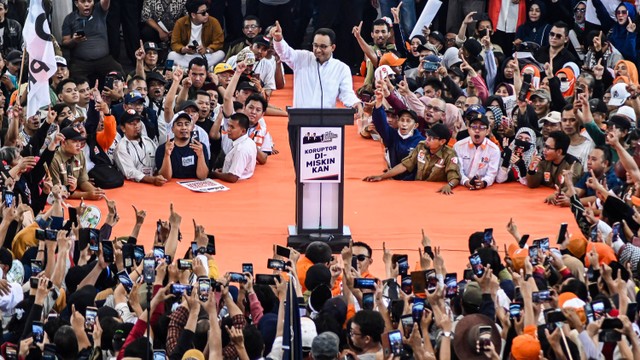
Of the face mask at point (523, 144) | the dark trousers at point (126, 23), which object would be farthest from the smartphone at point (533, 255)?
the dark trousers at point (126, 23)

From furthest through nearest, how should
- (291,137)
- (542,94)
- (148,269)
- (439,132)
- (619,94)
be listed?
(619,94)
(542,94)
(439,132)
(291,137)
(148,269)

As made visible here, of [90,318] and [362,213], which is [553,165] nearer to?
[362,213]

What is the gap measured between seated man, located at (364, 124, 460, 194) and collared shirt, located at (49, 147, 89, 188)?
2652 mm

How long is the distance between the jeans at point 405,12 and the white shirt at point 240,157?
4158mm

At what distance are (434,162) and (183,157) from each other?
2.23 metres

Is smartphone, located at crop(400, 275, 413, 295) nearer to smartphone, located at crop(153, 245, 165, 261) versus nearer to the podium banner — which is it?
smartphone, located at crop(153, 245, 165, 261)

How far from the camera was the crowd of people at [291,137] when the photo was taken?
904 cm

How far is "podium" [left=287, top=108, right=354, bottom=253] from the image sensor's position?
1188 cm

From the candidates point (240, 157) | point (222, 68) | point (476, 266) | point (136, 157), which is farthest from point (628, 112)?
point (476, 266)

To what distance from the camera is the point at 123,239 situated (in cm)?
1120

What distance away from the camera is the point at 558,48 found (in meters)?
16.8

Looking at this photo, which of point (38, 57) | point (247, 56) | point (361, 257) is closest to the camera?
point (361, 257)

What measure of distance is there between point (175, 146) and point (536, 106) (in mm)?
3358

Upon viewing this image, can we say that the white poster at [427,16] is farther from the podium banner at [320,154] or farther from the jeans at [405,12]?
the podium banner at [320,154]
